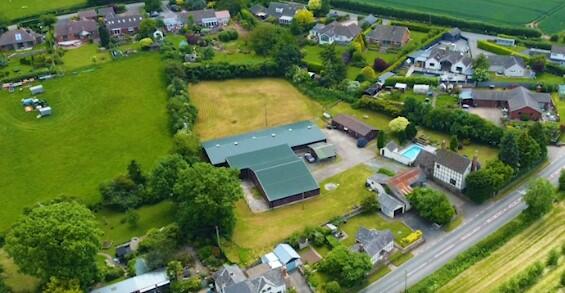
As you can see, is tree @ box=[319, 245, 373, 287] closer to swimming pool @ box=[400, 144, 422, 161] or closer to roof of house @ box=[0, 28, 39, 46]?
swimming pool @ box=[400, 144, 422, 161]

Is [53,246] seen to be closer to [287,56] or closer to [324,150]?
[324,150]

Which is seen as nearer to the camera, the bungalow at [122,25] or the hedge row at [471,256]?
the hedge row at [471,256]

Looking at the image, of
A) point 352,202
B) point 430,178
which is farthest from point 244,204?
point 430,178

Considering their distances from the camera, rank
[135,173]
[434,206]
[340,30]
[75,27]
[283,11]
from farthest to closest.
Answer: [283,11]
[75,27]
[340,30]
[135,173]
[434,206]

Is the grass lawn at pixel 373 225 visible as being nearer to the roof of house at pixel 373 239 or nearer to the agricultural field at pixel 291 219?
the agricultural field at pixel 291 219

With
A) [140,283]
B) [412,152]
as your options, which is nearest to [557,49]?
[412,152]

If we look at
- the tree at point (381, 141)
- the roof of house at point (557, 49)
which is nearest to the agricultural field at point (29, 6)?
the tree at point (381, 141)

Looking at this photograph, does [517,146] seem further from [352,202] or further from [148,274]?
[148,274]
